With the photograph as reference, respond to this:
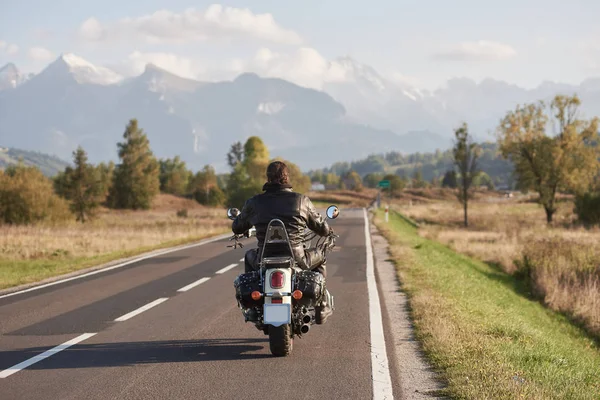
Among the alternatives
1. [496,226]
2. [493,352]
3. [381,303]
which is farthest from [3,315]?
[496,226]

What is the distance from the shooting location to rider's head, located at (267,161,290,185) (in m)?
7.30

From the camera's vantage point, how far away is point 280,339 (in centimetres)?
701

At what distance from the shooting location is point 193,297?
1170 cm

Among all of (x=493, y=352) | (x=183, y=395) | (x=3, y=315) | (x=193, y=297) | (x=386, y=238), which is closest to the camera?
(x=183, y=395)

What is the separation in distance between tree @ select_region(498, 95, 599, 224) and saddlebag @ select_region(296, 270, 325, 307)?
46026 millimetres

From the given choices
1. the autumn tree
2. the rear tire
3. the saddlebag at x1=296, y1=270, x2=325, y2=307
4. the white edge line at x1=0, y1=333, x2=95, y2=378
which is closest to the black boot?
the saddlebag at x1=296, y1=270, x2=325, y2=307

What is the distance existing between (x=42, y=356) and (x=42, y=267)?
12.0 meters

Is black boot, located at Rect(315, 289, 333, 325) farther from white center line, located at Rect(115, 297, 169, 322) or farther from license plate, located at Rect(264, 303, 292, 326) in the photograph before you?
white center line, located at Rect(115, 297, 169, 322)

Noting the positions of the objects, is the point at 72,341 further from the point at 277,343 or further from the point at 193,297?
the point at 193,297

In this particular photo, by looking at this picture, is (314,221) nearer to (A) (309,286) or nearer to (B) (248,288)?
(A) (309,286)

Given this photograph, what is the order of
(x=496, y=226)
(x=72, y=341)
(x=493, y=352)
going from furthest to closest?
(x=496, y=226) → (x=72, y=341) → (x=493, y=352)

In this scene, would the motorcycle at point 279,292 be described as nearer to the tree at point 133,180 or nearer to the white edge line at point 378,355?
the white edge line at point 378,355

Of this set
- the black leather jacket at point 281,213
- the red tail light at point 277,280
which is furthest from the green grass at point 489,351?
the black leather jacket at point 281,213

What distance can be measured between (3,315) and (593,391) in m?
7.90
